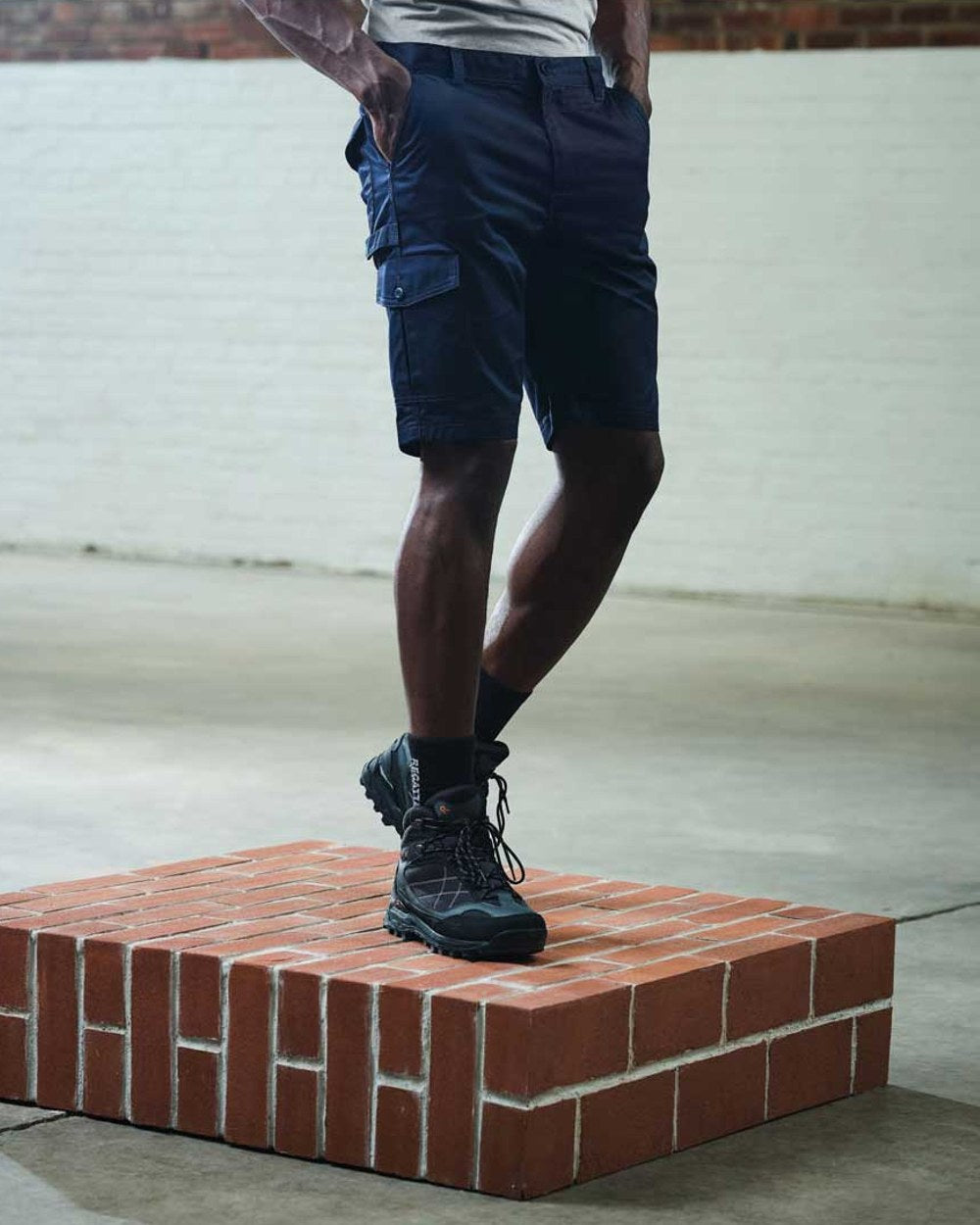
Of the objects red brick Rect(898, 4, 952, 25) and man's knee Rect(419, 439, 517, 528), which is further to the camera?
red brick Rect(898, 4, 952, 25)

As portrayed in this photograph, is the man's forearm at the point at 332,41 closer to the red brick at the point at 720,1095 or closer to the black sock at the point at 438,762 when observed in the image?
the black sock at the point at 438,762

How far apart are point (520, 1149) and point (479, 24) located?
3.86 feet

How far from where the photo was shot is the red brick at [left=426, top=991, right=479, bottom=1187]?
79.0 inches

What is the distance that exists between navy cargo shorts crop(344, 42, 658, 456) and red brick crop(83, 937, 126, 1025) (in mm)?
602

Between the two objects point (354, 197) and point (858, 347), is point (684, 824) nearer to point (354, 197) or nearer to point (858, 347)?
point (858, 347)

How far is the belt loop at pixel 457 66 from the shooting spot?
2367mm

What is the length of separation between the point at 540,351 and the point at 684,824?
1.72 m

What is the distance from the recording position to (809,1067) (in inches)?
92.7

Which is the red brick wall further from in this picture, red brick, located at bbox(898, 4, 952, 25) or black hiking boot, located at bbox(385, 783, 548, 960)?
black hiking boot, located at bbox(385, 783, 548, 960)

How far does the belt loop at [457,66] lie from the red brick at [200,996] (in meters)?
0.94

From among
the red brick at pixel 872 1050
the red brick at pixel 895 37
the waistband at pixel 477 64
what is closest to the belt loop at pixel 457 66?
the waistband at pixel 477 64

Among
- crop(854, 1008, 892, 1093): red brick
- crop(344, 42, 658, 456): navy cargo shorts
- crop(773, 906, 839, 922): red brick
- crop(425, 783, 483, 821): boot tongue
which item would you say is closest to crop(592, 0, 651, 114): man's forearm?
crop(344, 42, 658, 456): navy cargo shorts

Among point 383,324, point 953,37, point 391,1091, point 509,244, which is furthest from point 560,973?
point 383,324

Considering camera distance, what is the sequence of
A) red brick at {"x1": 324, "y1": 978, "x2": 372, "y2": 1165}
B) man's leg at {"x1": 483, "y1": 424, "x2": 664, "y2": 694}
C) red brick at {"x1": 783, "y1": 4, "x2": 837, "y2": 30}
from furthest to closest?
red brick at {"x1": 783, "y1": 4, "x2": 837, "y2": 30} < man's leg at {"x1": 483, "y1": 424, "x2": 664, "y2": 694} < red brick at {"x1": 324, "y1": 978, "x2": 372, "y2": 1165}
